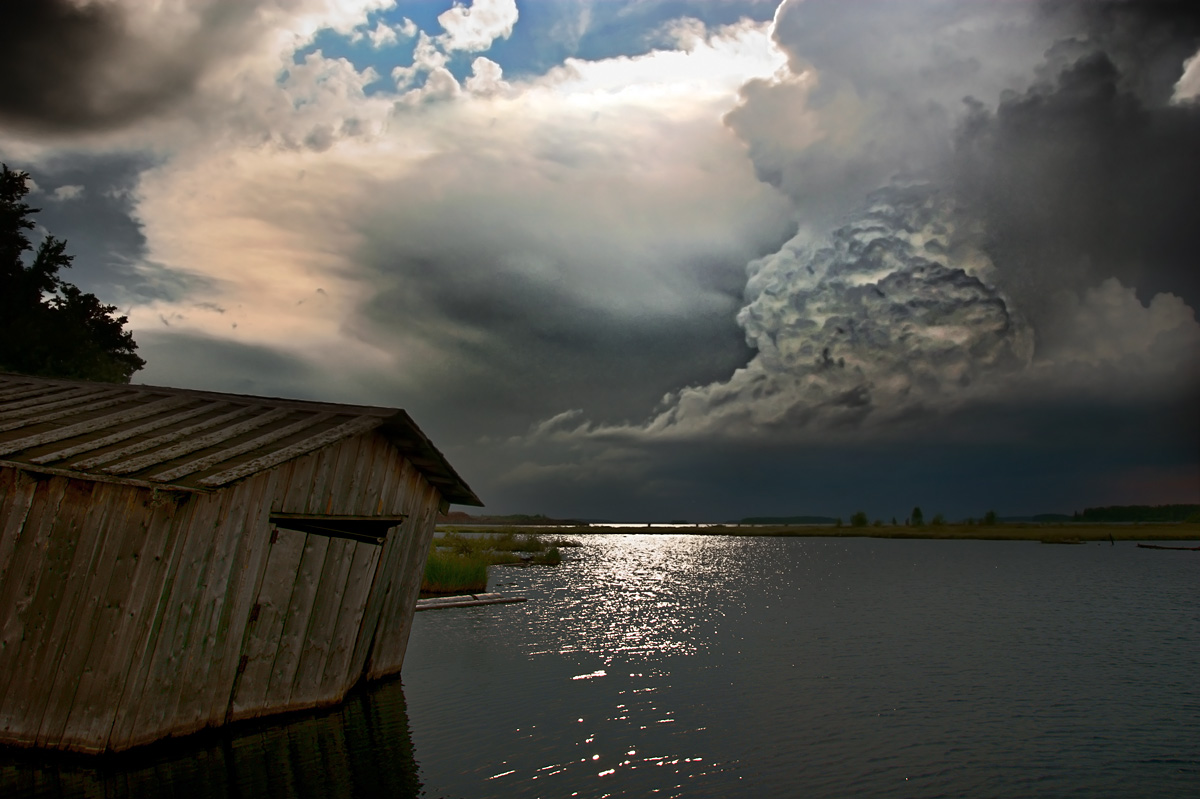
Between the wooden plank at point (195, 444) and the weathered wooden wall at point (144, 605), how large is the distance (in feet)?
1.12

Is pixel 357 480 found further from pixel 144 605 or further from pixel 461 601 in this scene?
pixel 461 601

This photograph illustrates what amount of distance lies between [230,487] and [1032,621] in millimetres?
33246

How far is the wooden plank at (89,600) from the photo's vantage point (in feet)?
33.9

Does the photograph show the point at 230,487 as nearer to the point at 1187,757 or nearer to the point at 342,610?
the point at 342,610

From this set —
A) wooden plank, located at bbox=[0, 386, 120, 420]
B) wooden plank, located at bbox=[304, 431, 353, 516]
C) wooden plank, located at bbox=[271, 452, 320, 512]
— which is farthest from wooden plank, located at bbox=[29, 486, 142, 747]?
wooden plank, located at bbox=[0, 386, 120, 420]

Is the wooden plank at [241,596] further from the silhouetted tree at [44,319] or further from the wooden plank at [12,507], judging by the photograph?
the silhouetted tree at [44,319]

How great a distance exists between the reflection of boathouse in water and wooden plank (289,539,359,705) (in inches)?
1.0

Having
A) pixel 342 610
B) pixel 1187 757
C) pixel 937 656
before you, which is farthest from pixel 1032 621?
pixel 342 610

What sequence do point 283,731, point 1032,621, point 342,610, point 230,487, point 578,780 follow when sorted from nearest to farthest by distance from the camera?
point 230,487 → point 578,780 → point 283,731 → point 342,610 → point 1032,621

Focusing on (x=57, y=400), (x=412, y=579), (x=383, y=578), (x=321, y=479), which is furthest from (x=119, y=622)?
(x=412, y=579)

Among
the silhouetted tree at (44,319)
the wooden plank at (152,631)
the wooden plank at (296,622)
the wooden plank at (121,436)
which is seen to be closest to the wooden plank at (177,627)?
the wooden plank at (152,631)

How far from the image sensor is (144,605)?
Result: 10.4 m

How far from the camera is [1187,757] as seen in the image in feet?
46.6

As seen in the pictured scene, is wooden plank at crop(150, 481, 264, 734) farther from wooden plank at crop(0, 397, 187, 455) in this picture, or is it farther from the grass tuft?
the grass tuft
